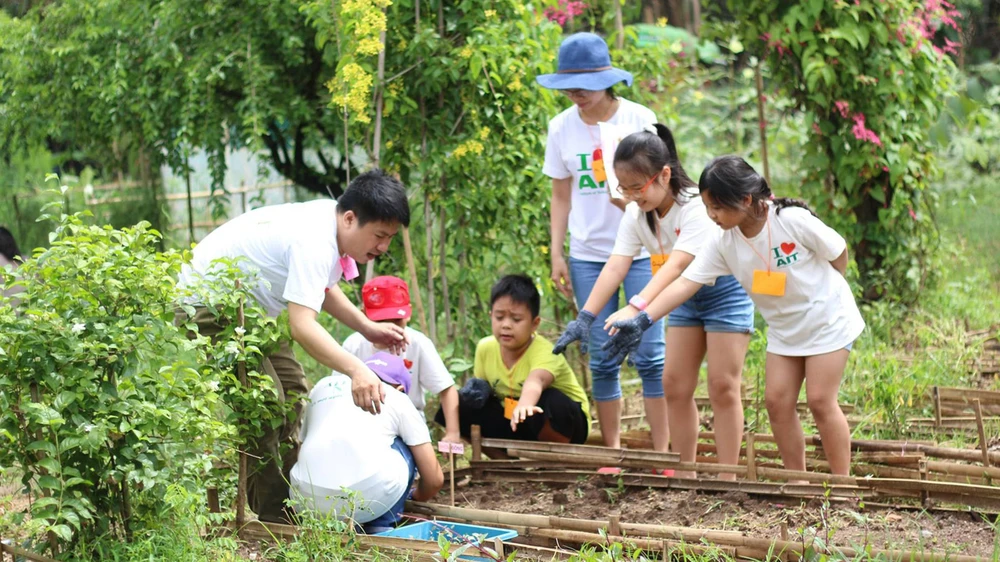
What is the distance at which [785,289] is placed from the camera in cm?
363

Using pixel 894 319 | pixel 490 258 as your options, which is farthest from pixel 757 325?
pixel 490 258

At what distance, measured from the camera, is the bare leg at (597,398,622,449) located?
442 cm

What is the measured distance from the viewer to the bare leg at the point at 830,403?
11.9 feet

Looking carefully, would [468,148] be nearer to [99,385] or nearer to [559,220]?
[559,220]

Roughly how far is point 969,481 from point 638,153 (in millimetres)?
1632

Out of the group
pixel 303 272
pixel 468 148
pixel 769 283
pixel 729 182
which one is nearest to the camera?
pixel 303 272

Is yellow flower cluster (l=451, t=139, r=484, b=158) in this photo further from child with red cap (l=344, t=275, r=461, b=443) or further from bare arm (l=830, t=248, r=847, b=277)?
bare arm (l=830, t=248, r=847, b=277)

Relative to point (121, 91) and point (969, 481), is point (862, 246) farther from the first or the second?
point (121, 91)

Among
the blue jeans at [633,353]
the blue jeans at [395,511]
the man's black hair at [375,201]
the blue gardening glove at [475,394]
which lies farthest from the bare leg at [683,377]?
the man's black hair at [375,201]

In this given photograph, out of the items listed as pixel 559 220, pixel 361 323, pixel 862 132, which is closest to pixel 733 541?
pixel 361 323

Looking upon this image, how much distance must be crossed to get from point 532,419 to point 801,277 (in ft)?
4.51

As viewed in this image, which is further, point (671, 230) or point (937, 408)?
point (937, 408)

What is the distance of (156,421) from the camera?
2844 millimetres

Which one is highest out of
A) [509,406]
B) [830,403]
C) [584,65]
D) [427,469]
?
[584,65]
